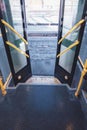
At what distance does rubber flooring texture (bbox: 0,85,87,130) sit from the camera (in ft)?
4.79

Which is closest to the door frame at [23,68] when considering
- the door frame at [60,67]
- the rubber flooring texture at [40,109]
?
the rubber flooring texture at [40,109]

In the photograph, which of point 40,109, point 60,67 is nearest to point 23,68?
point 60,67

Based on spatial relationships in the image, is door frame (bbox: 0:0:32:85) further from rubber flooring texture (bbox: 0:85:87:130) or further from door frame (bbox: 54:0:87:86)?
door frame (bbox: 54:0:87:86)

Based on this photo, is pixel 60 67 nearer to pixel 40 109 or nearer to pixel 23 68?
pixel 23 68

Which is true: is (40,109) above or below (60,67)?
below

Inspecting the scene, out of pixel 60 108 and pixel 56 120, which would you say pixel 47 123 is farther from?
pixel 60 108

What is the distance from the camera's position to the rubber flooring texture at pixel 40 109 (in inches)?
57.5

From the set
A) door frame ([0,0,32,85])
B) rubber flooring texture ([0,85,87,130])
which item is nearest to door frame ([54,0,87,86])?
rubber flooring texture ([0,85,87,130])

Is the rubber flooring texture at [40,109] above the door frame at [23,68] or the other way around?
the other way around

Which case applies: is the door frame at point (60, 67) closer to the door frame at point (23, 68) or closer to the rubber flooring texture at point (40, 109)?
the rubber flooring texture at point (40, 109)

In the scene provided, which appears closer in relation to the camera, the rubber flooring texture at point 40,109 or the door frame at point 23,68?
the rubber flooring texture at point 40,109

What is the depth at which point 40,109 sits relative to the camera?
1.66m

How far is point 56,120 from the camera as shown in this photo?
151 cm

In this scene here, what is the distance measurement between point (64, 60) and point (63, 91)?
605 millimetres
